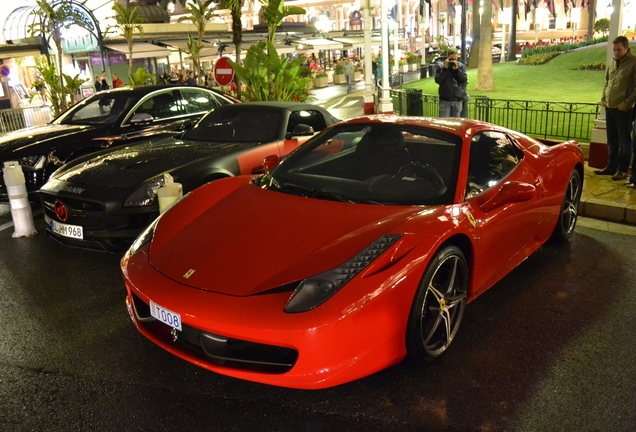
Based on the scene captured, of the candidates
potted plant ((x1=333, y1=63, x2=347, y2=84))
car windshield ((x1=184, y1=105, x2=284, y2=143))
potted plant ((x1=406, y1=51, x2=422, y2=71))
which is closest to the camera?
car windshield ((x1=184, y1=105, x2=284, y2=143))

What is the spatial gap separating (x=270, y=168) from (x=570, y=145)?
2942mm

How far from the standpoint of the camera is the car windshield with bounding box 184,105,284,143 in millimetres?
6613

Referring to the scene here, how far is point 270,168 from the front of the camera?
4.77m

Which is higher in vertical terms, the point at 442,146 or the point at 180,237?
the point at 442,146

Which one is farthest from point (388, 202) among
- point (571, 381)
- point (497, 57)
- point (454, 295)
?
point (497, 57)

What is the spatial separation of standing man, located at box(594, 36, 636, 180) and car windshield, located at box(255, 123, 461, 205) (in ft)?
14.3

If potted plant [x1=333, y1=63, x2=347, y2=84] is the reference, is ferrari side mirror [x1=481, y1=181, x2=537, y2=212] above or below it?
above

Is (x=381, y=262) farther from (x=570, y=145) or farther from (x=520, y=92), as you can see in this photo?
(x=520, y=92)

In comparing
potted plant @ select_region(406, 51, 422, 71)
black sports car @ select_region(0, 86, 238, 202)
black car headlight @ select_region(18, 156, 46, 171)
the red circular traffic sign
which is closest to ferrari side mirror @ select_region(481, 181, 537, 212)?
black sports car @ select_region(0, 86, 238, 202)

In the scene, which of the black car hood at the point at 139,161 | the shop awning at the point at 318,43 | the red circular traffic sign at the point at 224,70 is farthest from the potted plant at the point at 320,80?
→ the black car hood at the point at 139,161

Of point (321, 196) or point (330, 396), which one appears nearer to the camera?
point (330, 396)

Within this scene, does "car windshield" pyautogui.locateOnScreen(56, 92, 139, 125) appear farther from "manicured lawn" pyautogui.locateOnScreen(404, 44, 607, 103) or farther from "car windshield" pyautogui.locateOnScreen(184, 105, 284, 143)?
"manicured lawn" pyautogui.locateOnScreen(404, 44, 607, 103)

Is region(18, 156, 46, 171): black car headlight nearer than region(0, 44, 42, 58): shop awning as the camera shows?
Yes

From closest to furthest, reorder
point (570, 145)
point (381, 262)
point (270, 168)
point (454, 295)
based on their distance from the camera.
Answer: point (381, 262) → point (454, 295) → point (270, 168) → point (570, 145)
